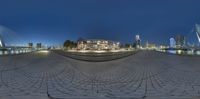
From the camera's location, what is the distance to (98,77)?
13.9 ft

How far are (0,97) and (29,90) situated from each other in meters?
0.52

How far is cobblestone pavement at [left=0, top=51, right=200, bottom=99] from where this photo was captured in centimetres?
372

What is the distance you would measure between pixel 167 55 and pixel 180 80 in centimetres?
43

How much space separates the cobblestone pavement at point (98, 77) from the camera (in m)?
3.72

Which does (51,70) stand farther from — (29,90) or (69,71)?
(29,90)

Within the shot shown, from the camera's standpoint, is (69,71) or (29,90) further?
(69,71)

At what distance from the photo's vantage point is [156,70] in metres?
4.85

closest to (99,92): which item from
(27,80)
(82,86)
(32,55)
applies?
(82,86)

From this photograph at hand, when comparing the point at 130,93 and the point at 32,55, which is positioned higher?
the point at 32,55

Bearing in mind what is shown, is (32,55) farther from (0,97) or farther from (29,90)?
(0,97)

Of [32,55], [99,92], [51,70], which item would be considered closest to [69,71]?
[51,70]

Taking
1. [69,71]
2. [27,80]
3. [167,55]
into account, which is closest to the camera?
[27,80]

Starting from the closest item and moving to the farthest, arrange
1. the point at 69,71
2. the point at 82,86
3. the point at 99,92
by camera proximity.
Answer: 1. the point at 99,92
2. the point at 82,86
3. the point at 69,71

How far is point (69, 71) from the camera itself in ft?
14.8
